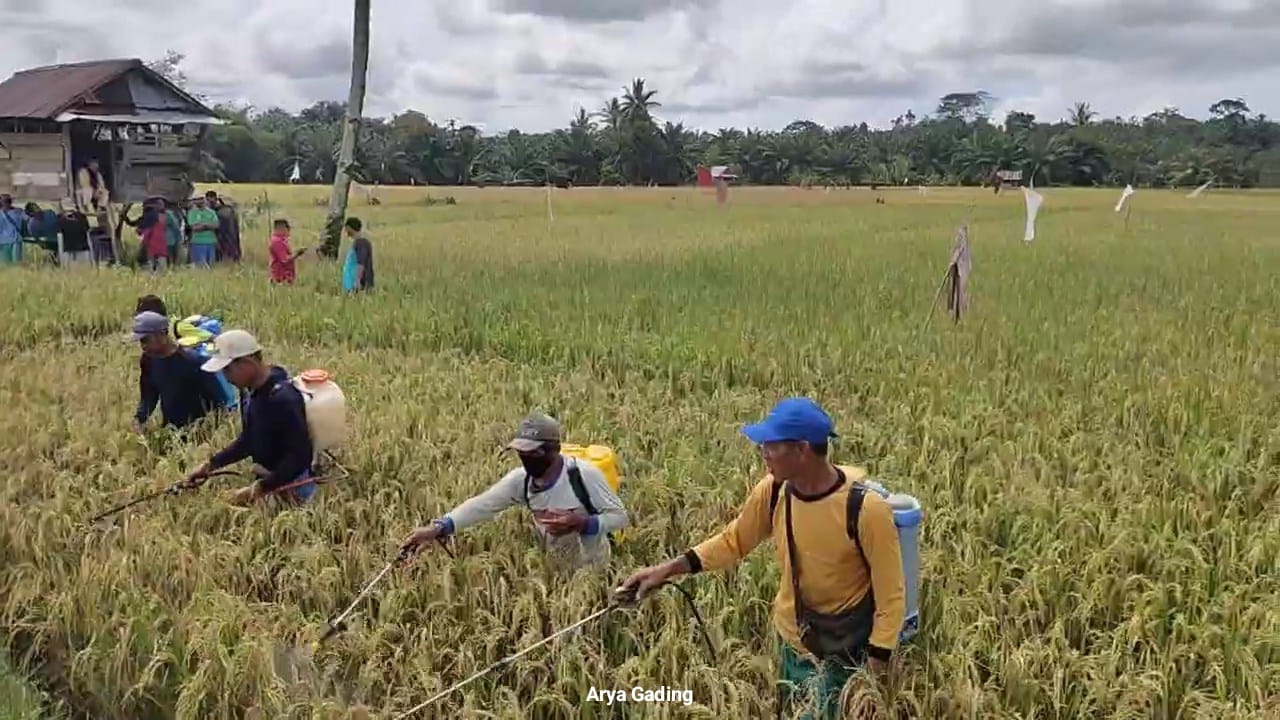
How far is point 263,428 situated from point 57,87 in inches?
558

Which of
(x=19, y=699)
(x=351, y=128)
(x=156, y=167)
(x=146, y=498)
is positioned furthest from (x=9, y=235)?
(x=19, y=699)

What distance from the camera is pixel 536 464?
3.91 m

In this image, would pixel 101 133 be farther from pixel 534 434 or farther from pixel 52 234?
pixel 534 434

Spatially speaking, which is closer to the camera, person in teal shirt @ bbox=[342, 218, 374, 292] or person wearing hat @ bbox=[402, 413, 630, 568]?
person wearing hat @ bbox=[402, 413, 630, 568]

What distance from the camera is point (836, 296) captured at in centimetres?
1128

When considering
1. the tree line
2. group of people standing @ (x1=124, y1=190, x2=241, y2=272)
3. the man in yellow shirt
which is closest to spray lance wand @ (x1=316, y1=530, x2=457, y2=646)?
the man in yellow shirt

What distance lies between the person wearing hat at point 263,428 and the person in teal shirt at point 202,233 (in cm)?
1086

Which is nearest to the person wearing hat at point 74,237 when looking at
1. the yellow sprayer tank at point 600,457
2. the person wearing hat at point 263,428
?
the person wearing hat at point 263,428

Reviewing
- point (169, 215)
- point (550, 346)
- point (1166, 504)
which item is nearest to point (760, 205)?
point (169, 215)

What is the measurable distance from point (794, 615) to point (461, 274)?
1101cm

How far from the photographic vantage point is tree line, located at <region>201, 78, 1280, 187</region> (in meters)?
58.1

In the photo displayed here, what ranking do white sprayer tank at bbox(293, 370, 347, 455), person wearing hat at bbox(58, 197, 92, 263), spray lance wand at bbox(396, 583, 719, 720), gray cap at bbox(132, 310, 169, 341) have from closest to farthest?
spray lance wand at bbox(396, 583, 719, 720), white sprayer tank at bbox(293, 370, 347, 455), gray cap at bbox(132, 310, 169, 341), person wearing hat at bbox(58, 197, 92, 263)

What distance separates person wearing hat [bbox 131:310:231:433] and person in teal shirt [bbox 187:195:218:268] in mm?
9346

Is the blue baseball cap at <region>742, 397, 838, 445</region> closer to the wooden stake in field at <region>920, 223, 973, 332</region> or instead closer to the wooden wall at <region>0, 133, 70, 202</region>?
the wooden stake in field at <region>920, 223, 973, 332</region>
